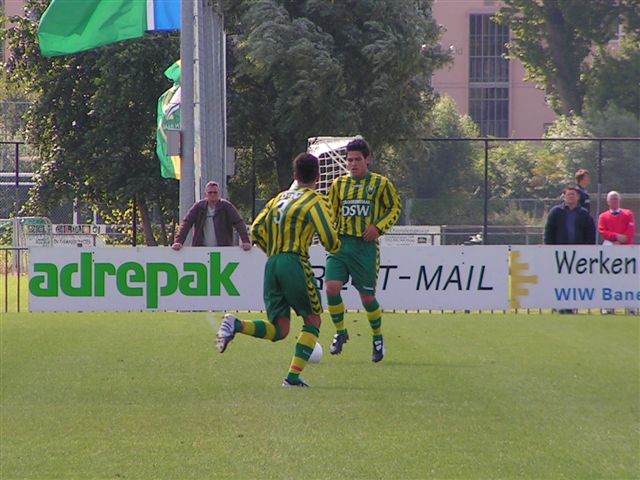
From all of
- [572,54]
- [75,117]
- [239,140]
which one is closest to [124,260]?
[239,140]

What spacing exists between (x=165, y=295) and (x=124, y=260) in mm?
434

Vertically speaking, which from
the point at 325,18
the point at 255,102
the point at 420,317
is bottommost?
→ the point at 420,317

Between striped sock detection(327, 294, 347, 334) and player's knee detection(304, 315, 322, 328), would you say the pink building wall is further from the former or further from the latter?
player's knee detection(304, 315, 322, 328)

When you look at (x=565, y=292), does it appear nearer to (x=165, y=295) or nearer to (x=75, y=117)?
(x=165, y=295)

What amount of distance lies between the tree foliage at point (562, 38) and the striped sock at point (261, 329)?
196ft

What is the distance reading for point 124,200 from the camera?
35.6 m

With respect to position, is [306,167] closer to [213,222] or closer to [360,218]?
[360,218]

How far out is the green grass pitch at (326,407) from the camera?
13812mm

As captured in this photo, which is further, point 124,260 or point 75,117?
point 75,117

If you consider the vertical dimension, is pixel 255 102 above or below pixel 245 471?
above

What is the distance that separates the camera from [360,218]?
6.87 meters

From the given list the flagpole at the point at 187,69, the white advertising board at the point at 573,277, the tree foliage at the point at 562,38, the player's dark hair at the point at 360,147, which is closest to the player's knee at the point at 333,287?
the player's dark hair at the point at 360,147

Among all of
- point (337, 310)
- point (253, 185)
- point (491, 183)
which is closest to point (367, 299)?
point (337, 310)

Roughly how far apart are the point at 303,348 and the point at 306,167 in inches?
56.0
